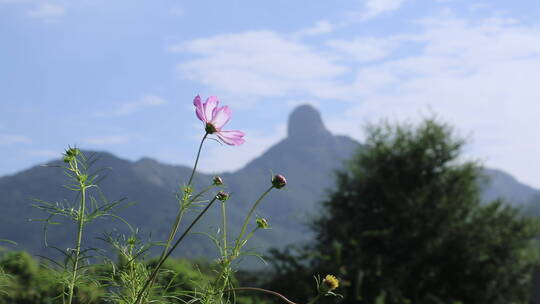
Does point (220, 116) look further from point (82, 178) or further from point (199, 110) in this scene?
point (82, 178)

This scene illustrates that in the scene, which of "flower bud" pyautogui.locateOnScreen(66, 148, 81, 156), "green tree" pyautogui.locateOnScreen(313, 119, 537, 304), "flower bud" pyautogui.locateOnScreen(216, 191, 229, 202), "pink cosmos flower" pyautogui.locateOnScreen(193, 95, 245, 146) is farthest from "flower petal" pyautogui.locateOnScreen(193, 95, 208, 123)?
"green tree" pyautogui.locateOnScreen(313, 119, 537, 304)

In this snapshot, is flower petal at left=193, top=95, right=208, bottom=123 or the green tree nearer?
flower petal at left=193, top=95, right=208, bottom=123

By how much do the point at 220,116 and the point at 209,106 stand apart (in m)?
0.03

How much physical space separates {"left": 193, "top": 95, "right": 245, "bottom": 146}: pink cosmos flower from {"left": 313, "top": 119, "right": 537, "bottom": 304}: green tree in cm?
1044

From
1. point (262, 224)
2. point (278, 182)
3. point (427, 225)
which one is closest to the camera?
point (278, 182)

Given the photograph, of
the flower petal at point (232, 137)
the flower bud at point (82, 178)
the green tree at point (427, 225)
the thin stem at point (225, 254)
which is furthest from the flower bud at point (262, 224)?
the green tree at point (427, 225)

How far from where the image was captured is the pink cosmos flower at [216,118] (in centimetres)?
127

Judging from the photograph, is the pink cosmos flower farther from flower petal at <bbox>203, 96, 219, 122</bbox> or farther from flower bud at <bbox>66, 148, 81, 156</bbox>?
flower bud at <bbox>66, 148, 81, 156</bbox>

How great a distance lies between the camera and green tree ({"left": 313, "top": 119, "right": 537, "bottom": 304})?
1250cm

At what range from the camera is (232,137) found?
129 centimetres

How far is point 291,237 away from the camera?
175375 millimetres

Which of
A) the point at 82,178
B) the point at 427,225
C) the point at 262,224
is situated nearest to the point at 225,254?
the point at 262,224

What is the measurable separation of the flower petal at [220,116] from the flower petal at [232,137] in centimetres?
2

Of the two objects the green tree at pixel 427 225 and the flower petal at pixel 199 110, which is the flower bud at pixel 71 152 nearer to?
the flower petal at pixel 199 110
